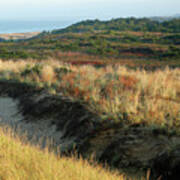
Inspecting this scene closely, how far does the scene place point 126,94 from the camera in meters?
8.76

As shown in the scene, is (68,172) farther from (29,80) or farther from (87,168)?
(29,80)

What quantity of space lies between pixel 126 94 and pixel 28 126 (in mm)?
3598

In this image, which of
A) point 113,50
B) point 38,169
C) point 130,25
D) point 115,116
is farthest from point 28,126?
point 130,25

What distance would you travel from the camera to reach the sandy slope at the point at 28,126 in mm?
8477

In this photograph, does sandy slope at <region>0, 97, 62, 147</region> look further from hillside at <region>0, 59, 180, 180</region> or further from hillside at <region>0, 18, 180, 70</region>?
hillside at <region>0, 18, 180, 70</region>

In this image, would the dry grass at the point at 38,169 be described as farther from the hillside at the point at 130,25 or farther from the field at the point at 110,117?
the hillside at the point at 130,25

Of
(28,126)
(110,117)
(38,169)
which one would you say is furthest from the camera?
(28,126)

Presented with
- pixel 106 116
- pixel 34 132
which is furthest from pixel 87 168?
pixel 34 132

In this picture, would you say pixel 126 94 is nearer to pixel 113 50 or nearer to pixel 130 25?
pixel 113 50

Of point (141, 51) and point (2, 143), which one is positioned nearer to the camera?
point (2, 143)

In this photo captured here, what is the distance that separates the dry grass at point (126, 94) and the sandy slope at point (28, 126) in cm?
140

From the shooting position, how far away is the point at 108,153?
6.33 m

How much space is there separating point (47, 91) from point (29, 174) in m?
7.84

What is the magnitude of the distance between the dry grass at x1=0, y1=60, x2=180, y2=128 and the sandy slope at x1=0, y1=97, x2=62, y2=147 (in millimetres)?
1401
